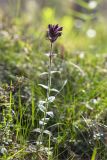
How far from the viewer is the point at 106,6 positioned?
11.4 m

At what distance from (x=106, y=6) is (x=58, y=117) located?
9027mm

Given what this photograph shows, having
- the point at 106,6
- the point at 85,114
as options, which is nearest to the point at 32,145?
the point at 85,114

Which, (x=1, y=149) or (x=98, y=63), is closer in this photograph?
(x=1, y=149)

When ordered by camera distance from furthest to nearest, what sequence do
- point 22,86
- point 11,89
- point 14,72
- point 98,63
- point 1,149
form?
point 98,63
point 14,72
point 22,86
point 11,89
point 1,149

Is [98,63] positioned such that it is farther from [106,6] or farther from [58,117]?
[106,6]

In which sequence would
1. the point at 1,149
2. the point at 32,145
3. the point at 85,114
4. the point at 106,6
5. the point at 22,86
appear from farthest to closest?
the point at 106,6 → the point at 22,86 → the point at 85,114 → the point at 32,145 → the point at 1,149

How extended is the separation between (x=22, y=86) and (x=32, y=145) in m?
0.68

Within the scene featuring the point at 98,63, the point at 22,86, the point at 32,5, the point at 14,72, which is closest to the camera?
the point at 22,86

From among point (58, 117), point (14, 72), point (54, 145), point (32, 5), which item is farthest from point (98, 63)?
point (32, 5)

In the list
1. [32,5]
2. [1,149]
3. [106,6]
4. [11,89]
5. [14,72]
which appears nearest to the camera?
[1,149]

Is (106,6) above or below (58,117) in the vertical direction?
above

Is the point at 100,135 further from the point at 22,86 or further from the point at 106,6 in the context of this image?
the point at 106,6

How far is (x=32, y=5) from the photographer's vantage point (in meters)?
7.69

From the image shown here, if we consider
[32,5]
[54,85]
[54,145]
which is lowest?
[54,145]
